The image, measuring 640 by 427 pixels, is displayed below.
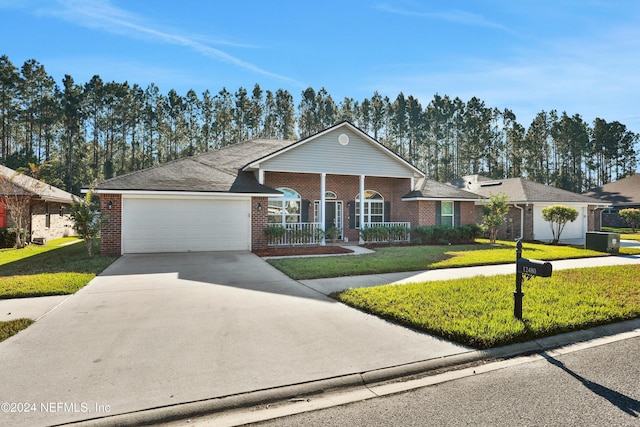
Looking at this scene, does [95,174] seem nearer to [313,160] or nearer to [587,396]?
[313,160]

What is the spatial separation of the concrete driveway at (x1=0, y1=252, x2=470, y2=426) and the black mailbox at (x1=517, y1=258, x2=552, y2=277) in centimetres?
153

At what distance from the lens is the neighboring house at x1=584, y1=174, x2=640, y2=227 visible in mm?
32500

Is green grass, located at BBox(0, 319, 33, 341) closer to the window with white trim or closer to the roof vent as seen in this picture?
the window with white trim

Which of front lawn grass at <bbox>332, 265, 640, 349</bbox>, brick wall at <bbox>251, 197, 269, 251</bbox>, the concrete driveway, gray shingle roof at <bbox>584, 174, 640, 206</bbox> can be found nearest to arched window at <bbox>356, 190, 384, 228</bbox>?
brick wall at <bbox>251, 197, 269, 251</bbox>

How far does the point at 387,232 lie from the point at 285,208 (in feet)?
17.3

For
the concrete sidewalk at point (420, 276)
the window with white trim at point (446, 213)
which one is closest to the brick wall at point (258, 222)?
the concrete sidewalk at point (420, 276)

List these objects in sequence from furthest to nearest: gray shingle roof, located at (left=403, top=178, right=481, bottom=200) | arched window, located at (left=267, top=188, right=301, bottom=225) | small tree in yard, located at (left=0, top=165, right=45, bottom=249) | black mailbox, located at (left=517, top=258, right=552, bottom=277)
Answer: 1. gray shingle roof, located at (left=403, top=178, right=481, bottom=200)
2. arched window, located at (left=267, top=188, right=301, bottom=225)
3. small tree in yard, located at (left=0, top=165, right=45, bottom=249)
4. black mailbox, located at (left=517, top=258, right=552, bottom=277)

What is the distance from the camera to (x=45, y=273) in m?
9.26

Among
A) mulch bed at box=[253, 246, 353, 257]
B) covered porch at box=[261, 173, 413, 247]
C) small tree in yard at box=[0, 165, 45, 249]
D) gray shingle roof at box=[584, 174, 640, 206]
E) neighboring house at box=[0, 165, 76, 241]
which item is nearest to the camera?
mulch bed at box=[253, 246, 353, 257]

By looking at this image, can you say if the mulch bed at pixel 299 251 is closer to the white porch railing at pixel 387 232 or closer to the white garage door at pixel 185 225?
the white garage door at pixel 185 225

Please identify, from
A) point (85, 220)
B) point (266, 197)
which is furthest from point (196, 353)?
point (266, 197)

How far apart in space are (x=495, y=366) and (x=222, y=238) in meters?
12.0

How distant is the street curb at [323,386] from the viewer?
3.02m

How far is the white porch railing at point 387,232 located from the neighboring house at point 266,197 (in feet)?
0.83
